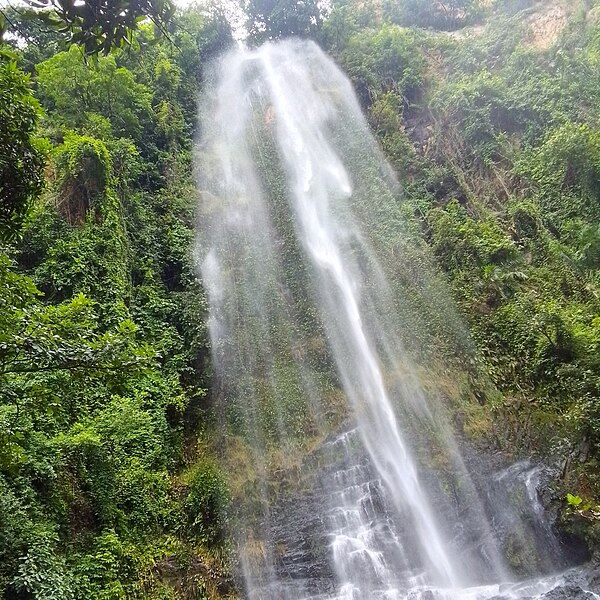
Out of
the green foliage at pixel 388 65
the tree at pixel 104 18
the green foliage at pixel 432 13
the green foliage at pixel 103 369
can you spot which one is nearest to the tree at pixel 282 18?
the green foliage at pixel 432 13

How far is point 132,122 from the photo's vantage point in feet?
49.3

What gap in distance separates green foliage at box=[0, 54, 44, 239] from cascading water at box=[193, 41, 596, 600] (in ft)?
19.7

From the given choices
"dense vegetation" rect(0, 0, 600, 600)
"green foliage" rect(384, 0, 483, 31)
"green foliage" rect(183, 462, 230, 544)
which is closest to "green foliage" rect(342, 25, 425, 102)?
"dense vegetation" rect(0, 0, 600, 600)

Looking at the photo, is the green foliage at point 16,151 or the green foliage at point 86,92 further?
the green foliage at point 86,92

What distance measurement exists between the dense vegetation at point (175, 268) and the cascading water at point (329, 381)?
72 cm

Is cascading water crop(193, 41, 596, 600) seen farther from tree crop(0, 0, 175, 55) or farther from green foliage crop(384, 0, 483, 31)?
green foliage crop(384, 0, 483, 31)

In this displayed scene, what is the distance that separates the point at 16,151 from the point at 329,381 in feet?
25.0

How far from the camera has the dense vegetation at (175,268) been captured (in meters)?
4.86

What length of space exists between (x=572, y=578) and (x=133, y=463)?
6420mm

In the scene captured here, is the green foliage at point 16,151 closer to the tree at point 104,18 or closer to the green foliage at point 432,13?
the tree at point 104,18

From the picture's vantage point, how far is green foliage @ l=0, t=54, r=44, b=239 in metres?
4.25

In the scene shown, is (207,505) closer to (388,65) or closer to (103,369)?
(103,369)

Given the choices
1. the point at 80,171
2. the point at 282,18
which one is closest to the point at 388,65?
the point at 282,18

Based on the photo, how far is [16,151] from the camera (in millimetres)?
4371
